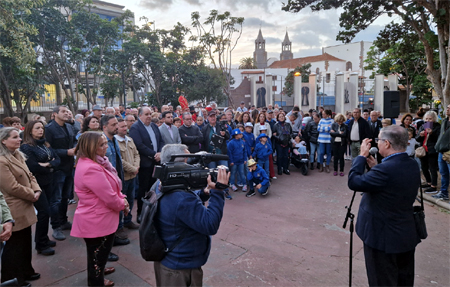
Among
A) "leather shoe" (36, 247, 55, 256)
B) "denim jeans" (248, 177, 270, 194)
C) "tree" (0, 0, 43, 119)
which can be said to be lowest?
"leather shoe" (36, 247, 55, 256)

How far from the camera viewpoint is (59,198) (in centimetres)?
495

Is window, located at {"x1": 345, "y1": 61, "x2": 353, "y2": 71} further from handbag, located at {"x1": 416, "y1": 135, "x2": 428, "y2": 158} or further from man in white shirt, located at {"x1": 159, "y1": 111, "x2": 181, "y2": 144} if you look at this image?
man in white shirt, located at {"x1": 159, "y1": 111, "x2": 181, "y2": 144}

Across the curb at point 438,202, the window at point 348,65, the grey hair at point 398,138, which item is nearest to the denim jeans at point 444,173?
the curb at point 438,202

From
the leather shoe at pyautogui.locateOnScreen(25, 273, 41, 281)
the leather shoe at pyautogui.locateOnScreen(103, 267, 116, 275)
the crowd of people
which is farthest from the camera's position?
the leather shoe at pyautogui.locateOnScreen(103, 267, 116, 275)

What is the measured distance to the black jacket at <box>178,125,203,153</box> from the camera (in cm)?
693

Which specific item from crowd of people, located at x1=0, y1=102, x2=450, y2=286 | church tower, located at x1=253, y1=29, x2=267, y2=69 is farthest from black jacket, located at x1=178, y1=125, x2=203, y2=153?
church tower, located at x1=253, y1=29, x2=267, y2=69

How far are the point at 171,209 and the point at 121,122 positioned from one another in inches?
122

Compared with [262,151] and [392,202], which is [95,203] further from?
[262,151]

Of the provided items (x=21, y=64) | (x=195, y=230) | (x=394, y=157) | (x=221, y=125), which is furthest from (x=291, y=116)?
(x=21, y=64)

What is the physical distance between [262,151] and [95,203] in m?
5.44

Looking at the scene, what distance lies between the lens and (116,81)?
69.8 ft

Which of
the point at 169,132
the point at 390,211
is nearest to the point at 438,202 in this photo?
the point at 390,211

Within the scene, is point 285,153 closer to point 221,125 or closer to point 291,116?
point 291,116

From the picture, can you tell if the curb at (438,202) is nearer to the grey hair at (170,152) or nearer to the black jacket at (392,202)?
the black jacket at (392,202)
